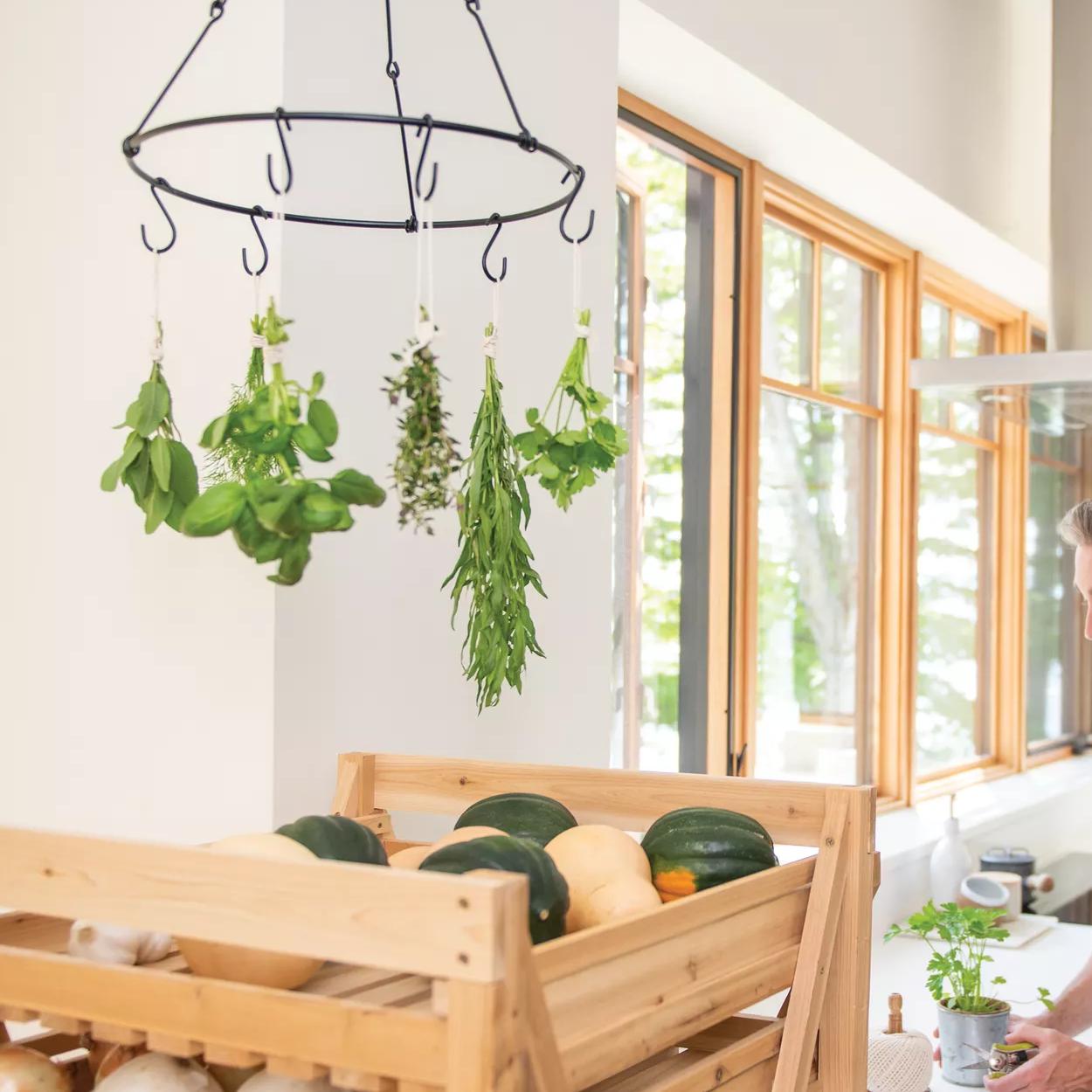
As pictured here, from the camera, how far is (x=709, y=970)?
39.8 inches

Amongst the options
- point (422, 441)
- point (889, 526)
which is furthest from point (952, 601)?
point (422, 441)

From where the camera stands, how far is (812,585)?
358 cm

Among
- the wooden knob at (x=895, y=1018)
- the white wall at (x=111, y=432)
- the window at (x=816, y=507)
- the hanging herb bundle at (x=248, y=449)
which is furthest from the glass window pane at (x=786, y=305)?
the hanging herb bundle at (x=248, y=449)

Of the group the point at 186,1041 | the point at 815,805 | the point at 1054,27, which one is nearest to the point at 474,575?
the point at 815,805

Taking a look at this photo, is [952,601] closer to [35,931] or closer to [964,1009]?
[964,1009]

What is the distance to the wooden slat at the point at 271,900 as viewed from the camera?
2.55ft

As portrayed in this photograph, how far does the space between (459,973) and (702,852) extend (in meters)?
0.34

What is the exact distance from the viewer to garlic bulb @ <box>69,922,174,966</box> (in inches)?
37.3

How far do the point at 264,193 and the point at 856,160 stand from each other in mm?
1869

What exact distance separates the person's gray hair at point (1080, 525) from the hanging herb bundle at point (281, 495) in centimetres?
167

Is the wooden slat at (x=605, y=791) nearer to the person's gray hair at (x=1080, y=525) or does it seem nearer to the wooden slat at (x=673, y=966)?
the wooden slat at (x=673, y=966)

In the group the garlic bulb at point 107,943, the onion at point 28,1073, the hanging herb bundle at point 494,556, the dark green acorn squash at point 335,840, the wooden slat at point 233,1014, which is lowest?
the onion at point 28,1073

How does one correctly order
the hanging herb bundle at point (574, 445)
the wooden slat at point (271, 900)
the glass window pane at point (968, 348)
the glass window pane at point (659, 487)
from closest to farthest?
the wooden slat at point (271, 900)
the hanging herb bundle at point (574, 445)
the glass window pane at point (659, 487)
the glass window pane at point (968, 348)

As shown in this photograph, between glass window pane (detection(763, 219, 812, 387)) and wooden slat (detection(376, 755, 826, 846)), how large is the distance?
208 centimetres
